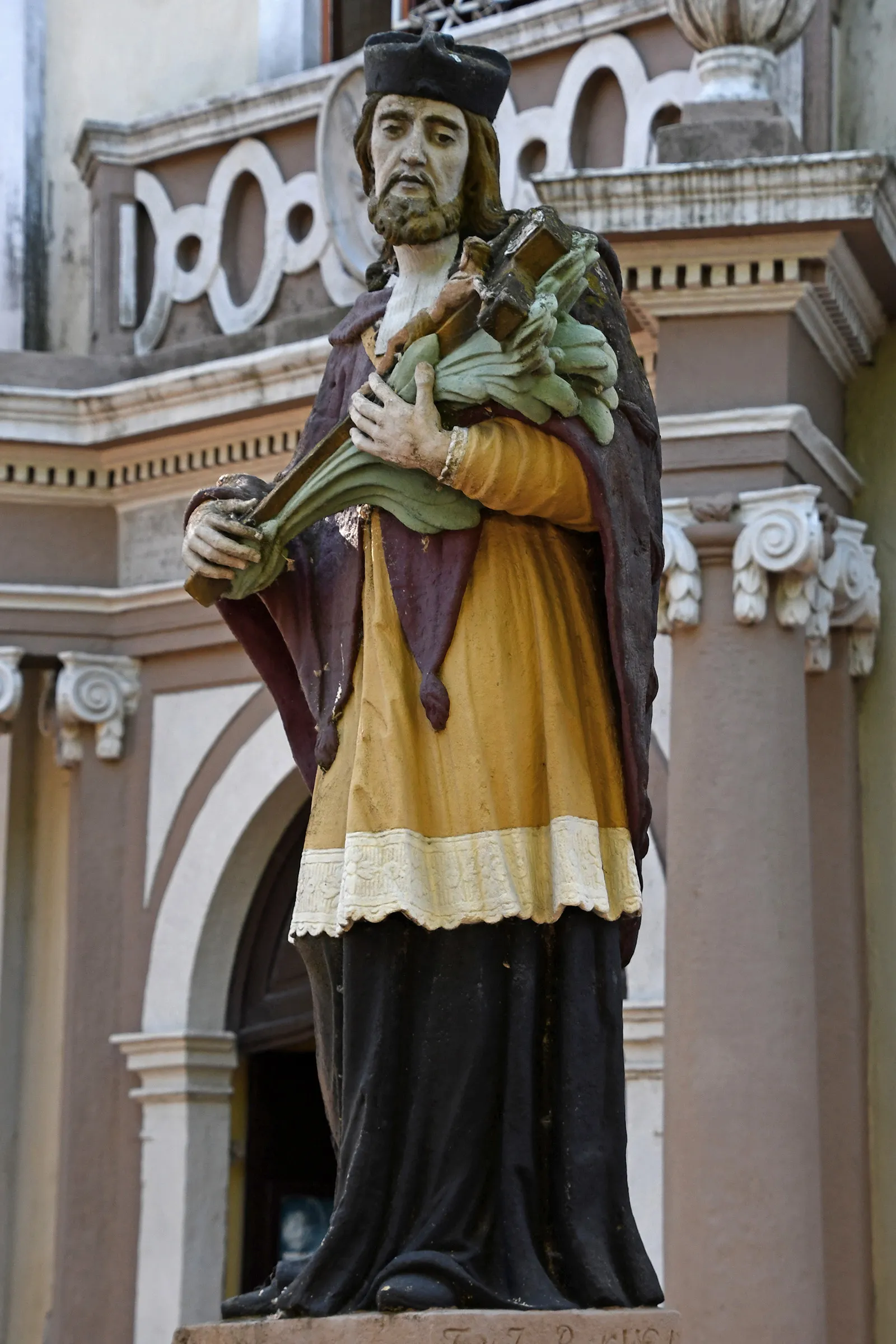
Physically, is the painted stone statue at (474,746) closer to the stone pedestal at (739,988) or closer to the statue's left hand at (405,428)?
the statue's left hand at (405,428)

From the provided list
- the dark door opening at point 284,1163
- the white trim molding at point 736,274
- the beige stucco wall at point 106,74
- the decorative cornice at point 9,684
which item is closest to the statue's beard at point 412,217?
the white trim molding at point 736,274

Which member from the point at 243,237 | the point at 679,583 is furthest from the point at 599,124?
Result: the point at 679,583

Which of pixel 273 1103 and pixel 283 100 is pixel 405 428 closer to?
pixel 283 100

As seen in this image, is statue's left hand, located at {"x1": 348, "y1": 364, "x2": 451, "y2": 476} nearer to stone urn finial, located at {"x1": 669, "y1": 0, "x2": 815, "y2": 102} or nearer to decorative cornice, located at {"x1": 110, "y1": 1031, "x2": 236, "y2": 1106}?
stone urn finial, located at {"x1": 669, "y1": 0, "x2": 815, "y2": 102}

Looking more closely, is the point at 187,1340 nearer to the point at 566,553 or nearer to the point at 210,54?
the point at 566,553

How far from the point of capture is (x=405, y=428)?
451 centimetres

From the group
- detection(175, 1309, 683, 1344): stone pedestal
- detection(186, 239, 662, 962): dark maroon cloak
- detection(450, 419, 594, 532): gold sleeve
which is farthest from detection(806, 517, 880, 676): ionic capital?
detection(175, 1309, 683, 1344): stone pedestal

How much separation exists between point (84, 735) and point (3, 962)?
93cm

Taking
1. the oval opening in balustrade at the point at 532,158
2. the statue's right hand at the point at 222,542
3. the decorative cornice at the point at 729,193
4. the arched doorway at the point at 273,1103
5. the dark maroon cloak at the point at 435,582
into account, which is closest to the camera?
the dark maroon cloak at the point at 435,582

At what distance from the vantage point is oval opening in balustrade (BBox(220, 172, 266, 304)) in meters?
11.1

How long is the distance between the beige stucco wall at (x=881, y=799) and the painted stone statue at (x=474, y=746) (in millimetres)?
4577

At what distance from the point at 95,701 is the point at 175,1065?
1.41m

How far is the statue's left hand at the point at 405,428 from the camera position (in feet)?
14.7

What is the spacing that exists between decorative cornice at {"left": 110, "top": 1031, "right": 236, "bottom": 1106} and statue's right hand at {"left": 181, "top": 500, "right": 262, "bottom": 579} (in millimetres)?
6114
